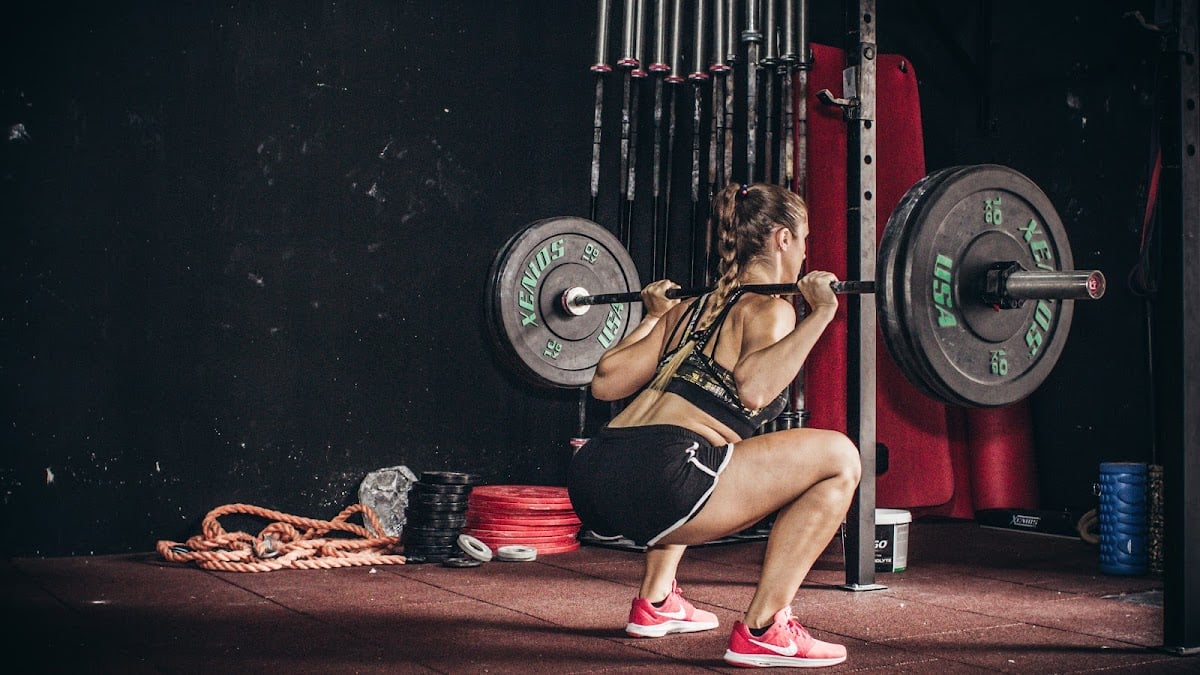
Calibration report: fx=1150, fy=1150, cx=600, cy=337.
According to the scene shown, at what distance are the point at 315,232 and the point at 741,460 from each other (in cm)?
250

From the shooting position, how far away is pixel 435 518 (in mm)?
4117

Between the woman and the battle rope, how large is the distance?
1616 mm

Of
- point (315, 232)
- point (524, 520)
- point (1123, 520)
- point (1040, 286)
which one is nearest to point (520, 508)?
point (524, 520)

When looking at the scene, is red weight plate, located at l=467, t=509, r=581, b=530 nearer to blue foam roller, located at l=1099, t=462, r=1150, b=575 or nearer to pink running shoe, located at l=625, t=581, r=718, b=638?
pink running shoe, located at l=625, t=581, r=718, b=638

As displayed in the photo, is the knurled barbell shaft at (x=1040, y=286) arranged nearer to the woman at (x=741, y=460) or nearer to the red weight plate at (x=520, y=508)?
the woman at (x=741, y=460)

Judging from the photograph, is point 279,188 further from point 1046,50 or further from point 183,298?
point 1046,50

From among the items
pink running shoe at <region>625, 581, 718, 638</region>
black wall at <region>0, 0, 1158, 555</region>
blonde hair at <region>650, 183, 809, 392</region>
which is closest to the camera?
blonde hair at <region>650, 183, 809, 392</region>

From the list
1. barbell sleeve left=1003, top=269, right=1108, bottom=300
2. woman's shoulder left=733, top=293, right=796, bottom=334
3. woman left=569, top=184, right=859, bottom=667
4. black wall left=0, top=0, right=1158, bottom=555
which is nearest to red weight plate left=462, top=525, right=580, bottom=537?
black wall left=0, top=0, right=1158, bottom=555

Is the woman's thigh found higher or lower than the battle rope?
higher

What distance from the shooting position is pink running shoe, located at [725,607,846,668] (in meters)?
2.54

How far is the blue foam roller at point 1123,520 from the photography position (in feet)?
12.8

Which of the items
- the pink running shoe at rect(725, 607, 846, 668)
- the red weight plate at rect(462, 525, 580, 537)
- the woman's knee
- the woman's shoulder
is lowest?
the pink running shoe at rect(725, 607, 846, 668)

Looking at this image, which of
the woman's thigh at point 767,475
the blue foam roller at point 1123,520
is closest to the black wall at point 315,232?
the blue foam roller at point 1123,520

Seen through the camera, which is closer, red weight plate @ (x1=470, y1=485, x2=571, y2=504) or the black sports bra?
the black sports bra
